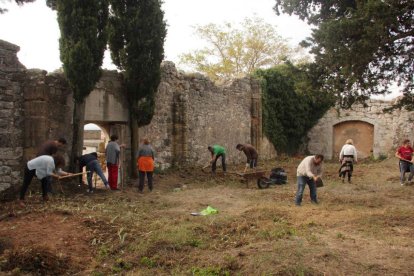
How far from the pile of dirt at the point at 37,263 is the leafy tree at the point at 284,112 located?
16.0 m

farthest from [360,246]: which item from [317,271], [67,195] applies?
[67,195]

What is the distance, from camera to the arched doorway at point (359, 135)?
76.2 feet

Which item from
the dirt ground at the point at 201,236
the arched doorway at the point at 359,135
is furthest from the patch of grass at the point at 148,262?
the arched doorway at the point at 359,135

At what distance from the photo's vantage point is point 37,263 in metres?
5.38

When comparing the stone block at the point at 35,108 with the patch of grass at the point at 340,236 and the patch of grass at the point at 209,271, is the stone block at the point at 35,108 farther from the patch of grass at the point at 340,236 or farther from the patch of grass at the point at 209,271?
the patch of grass at the point at 340,236

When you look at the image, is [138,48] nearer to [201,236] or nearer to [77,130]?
[77,130]

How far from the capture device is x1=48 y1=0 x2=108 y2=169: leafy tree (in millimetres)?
10133

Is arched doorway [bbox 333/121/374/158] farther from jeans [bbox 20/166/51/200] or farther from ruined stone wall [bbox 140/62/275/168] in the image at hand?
jeans [bbox 20/166/51/200]

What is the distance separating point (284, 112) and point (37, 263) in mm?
18210

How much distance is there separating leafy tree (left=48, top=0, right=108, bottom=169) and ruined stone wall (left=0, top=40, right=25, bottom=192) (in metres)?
1.13

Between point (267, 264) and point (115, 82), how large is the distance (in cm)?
848

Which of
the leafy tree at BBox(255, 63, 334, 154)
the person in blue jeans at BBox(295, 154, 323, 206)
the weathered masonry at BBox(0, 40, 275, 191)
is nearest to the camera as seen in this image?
the person in blue jeans at BBox(295, 154, 323, 206)

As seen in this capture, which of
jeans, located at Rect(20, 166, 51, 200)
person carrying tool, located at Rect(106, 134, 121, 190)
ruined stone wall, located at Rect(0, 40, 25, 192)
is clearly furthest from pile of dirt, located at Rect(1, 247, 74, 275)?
person carrying tool, located at Rect(106, 134, 121, 190)

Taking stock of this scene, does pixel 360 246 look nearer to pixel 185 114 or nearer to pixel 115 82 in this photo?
pixel 115 82
